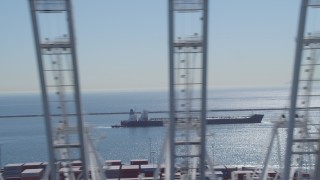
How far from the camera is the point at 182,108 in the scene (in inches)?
428

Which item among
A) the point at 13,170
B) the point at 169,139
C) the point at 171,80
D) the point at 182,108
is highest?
the point at 171,80

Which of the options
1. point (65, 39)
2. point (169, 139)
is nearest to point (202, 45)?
point (169, 139)

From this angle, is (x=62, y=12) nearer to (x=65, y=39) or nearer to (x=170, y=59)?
(x=65, y=39)

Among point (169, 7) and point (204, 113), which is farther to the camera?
point (204, 113)

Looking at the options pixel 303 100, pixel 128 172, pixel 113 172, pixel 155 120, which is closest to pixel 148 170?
pixel 128 172

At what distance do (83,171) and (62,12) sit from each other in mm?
4396

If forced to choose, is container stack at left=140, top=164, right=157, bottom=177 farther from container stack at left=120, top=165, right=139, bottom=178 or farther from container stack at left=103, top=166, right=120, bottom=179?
container stack at left=103, top=166, right=120, bottom=179

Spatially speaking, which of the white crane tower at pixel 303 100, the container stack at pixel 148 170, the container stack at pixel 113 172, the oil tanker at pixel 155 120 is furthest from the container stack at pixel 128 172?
the oil tanker at pixel 155 120

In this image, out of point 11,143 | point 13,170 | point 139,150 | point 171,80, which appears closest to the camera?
point 171,80

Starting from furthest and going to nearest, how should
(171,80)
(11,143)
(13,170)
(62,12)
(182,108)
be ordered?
1. (11,143)
2. (13,170)
3. (182,108)
4. (171,80)
5. (62,12)

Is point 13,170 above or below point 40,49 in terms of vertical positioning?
below

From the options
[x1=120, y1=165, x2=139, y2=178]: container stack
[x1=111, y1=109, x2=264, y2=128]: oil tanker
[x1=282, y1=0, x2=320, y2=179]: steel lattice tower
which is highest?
[x1=282, y1=0, x2=320, y2=179]: steel lattice tower

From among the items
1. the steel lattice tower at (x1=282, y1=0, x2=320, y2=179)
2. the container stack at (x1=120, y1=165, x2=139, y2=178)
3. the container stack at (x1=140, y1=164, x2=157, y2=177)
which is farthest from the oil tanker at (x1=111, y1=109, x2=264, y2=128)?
the steel lattice tower at (x1=282, y1=0, x2=320, y2=179)

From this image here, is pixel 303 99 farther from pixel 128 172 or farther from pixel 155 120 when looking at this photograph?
pixel 155 120
